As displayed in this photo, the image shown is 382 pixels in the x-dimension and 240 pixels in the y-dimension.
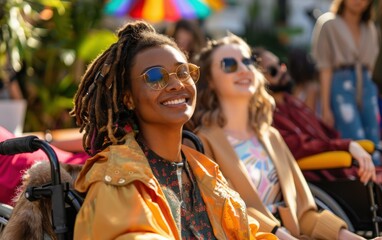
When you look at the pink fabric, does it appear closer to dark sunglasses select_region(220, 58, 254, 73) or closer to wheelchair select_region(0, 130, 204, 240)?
wheelchair select_region(0, 130, 204, 240)

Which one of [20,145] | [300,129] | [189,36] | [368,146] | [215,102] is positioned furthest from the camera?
[189,36]

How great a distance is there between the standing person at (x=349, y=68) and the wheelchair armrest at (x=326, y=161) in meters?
1.93

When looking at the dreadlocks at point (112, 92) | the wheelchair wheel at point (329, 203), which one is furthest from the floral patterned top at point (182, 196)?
the wheelchair wheel at point (329, 203)

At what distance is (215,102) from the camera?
4883 mm

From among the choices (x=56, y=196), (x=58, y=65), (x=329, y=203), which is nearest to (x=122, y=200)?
(x=56, y=196)

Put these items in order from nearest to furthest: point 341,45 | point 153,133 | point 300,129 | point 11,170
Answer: point 153,133
point 11,170
point 300,129
point 341,45

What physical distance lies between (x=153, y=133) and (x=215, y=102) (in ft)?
5.08

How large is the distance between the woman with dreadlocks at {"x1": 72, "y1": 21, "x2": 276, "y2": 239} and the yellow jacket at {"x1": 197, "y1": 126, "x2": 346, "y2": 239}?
81 centimetres

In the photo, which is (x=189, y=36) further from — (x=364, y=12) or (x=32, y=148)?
(x=32, y=148)

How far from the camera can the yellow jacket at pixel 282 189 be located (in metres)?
4.32

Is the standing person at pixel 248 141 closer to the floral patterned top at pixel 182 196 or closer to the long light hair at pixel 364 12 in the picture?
the floral patterned top at pixel 182 196

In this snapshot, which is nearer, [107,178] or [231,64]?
[107,178]

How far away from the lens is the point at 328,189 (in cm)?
514

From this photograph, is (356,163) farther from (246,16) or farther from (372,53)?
(246,16)
